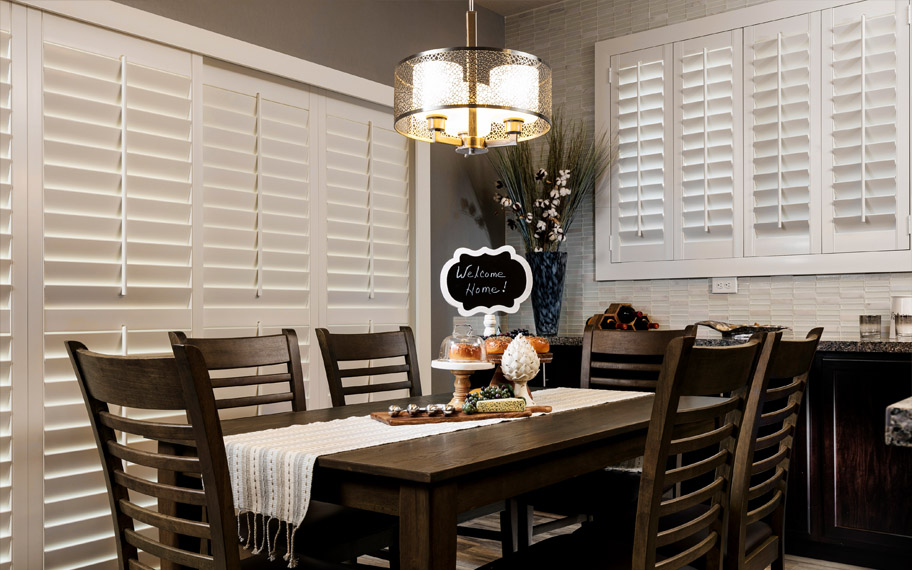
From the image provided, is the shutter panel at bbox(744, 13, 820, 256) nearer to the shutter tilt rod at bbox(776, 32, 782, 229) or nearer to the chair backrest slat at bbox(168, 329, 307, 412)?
the shutter tilt rod at bbox(776, 32, 782, 229)

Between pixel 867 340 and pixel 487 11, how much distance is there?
2798 mm

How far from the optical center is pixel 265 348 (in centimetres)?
230

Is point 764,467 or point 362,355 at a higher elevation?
point 362,355

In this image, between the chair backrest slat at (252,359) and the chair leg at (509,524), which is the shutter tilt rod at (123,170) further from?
the chair leg at (509,524)

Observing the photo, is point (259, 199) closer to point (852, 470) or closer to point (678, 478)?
point (678, 478)

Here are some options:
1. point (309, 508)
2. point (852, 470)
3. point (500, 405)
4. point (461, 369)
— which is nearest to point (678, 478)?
point (500, 405)

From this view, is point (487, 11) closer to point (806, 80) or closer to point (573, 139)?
point (573, 139)

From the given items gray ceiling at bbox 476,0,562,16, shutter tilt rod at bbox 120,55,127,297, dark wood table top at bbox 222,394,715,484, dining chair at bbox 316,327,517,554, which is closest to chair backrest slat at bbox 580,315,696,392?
dark wood table top at bbox 222,394,715,484

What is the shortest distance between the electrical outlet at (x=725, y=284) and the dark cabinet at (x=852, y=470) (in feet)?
2.34

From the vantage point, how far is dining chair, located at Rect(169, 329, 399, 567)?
1.85 m

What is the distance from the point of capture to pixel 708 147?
3.84 meters

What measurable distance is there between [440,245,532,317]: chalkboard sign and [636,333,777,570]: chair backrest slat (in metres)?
1.24

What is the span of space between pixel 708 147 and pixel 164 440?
319cm

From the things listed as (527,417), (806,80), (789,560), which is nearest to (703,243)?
(806,80)
